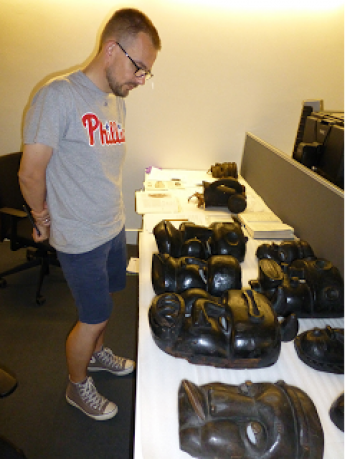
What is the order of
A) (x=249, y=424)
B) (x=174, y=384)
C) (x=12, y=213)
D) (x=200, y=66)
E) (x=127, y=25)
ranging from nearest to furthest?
(x=249, y=424) → (x=174, y=384) → (x=127, y=25) → (x=12, y=213) → (x=200, y=66)

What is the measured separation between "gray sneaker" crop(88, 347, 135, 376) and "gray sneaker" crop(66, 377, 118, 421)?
20 cm

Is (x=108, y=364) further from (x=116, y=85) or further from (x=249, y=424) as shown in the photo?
(x=116, y=85)

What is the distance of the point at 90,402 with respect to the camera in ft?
4.46

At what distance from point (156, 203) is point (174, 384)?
1361 millimetres

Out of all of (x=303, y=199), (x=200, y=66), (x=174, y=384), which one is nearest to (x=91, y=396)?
(x=174, y=384)

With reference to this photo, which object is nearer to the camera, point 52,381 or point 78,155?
point 78,155

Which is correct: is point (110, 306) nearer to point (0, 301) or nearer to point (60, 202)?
point (60, 202)

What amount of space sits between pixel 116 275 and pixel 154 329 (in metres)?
0.51

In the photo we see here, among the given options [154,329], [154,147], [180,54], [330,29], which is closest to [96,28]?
[180,54]

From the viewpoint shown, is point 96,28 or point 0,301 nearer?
point 0,301

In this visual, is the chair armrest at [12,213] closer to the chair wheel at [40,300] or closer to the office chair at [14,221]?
the office chair at [14,221]

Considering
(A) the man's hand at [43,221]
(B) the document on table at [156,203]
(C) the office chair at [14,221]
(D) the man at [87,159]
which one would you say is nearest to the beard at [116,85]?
(D) the man at [87,159]

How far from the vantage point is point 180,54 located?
2.49 m

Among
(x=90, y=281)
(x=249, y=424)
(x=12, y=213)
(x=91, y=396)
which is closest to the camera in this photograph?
(x=249, y=424)
